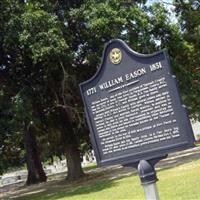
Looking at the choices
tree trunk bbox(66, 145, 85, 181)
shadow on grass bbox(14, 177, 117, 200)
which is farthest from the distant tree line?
shadow on grass bbox(14, 177, 117, 200)

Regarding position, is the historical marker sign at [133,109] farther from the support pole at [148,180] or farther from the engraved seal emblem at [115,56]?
the support pole at [148,180]

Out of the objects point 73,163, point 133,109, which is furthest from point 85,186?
point 133,109

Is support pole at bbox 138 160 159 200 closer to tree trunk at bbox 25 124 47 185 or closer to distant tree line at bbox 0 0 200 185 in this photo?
distant tree line at bbox 0 0 200 185

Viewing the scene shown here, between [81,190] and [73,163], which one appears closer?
[81,190]

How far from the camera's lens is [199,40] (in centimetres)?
2777

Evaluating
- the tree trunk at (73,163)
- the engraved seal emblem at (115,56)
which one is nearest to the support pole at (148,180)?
the engraved seal emblem at (115,56)

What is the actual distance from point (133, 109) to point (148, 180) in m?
0.93

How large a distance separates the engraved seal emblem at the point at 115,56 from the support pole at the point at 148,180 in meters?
1.41

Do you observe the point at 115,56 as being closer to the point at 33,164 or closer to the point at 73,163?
the point at 73,163

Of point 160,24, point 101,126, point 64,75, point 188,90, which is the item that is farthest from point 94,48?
point 101,126

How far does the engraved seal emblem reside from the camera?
300 inches

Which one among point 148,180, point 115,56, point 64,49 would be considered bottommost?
point 148,180

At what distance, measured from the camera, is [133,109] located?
7.35 m

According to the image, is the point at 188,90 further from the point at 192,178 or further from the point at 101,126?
the point at 101,126
